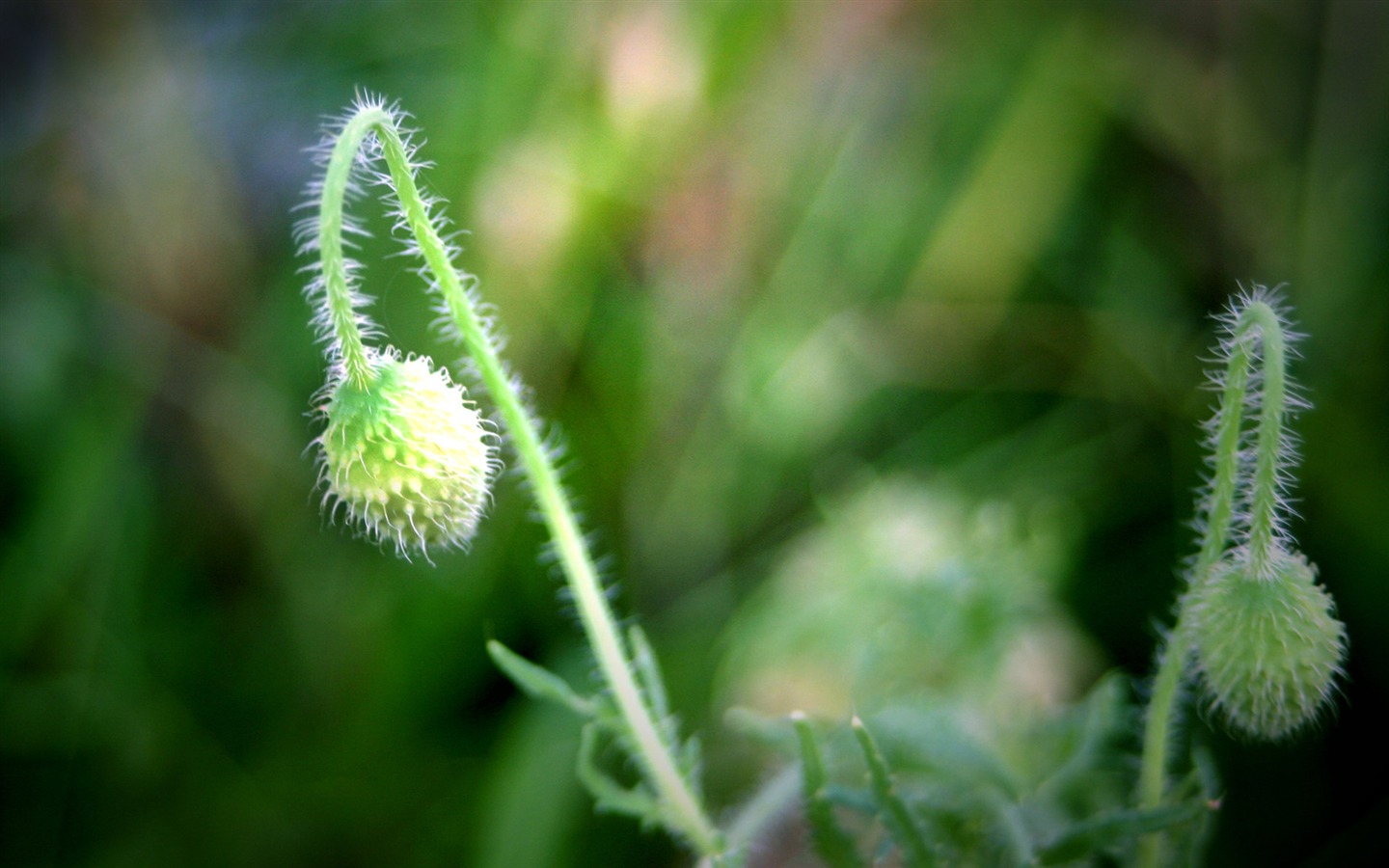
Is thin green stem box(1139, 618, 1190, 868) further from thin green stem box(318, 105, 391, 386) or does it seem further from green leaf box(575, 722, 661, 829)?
thin green stem box(318, 105, 391, 386)

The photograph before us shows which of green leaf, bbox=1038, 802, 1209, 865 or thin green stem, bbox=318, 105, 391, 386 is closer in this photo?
thin green stem, bbox=318, 105, 391, 386

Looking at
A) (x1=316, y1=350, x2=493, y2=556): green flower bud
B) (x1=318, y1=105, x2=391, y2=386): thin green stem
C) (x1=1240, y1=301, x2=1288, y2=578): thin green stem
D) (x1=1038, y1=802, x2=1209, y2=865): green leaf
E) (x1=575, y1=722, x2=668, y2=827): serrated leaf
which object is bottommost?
(x1=1038, y1=802, x2=1209, y2=865): green leaf

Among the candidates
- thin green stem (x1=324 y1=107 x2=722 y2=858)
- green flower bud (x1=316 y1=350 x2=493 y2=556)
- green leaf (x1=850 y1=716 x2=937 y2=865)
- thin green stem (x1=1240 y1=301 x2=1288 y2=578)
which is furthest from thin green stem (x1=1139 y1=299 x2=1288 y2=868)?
green flower bud (x1=316 y1=350 x2=493 y2=556)

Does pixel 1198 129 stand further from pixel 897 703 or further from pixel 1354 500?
pixel 897 703

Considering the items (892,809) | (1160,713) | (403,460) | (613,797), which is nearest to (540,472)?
(403,460)

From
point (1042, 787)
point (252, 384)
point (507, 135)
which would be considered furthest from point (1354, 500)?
point (252, 384)
